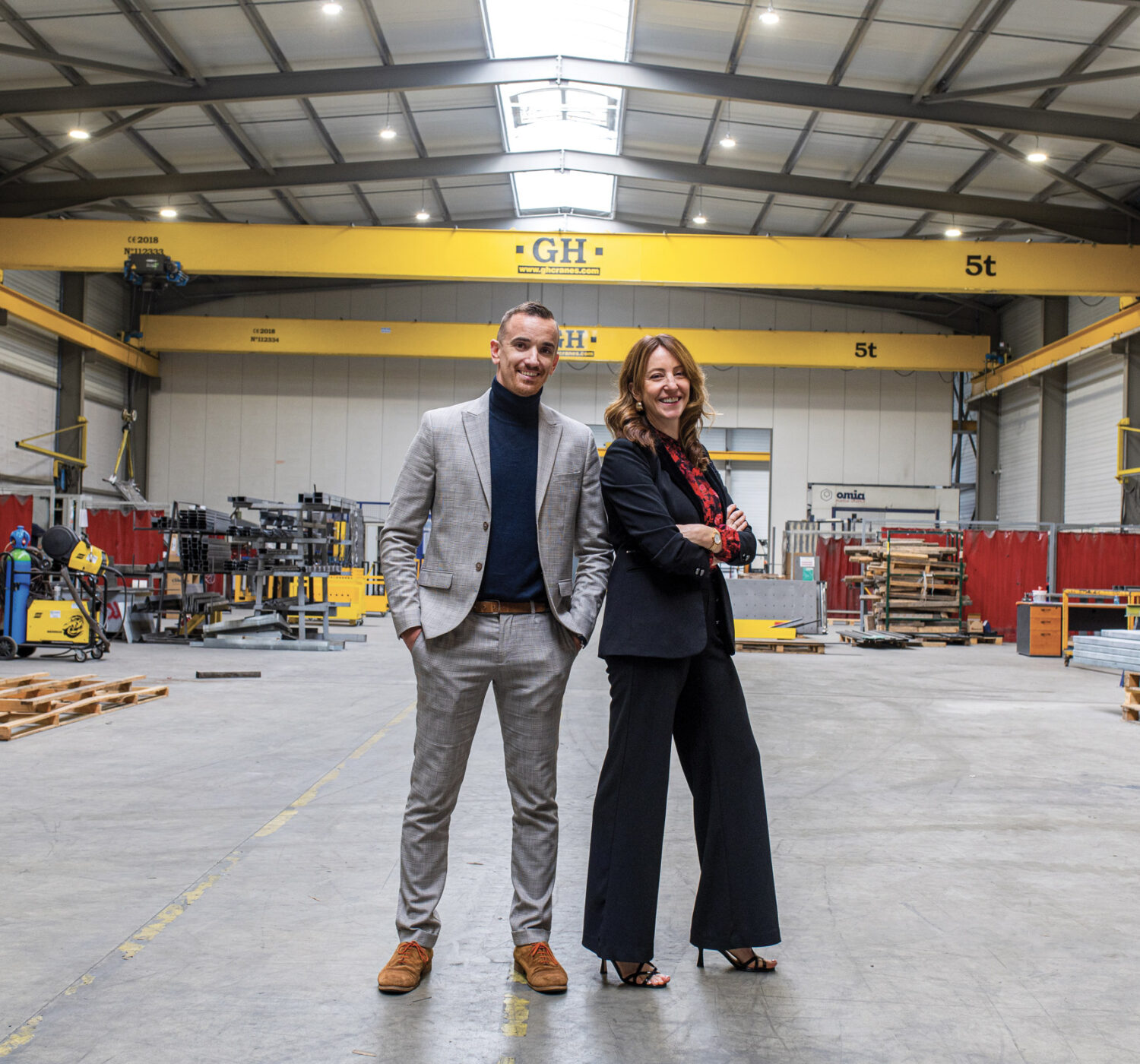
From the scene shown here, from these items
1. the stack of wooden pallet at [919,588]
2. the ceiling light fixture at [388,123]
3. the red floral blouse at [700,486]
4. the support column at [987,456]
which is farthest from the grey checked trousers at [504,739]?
the support column at [987,456]

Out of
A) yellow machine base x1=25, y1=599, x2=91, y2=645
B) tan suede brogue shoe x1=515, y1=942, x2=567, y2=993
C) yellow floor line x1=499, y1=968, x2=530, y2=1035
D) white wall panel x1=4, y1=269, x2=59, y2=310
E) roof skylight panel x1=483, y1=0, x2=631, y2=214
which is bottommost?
yellow floor line x1=499, y1=968, x2=530, y2=1035

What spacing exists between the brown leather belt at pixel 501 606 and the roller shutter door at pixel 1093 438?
19514mm

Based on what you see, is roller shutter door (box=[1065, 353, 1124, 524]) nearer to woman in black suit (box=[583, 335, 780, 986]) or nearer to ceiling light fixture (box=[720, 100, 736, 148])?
ceiling light fixture (box=[720, 100, 736, 148])

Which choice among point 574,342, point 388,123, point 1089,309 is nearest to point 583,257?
point 388,123

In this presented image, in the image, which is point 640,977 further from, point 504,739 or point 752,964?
point 504,739

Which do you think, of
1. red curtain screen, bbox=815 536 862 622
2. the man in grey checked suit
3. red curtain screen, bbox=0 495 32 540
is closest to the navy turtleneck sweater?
the man in grey checked suit

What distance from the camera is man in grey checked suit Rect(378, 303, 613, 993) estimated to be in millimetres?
2566

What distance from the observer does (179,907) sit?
3156 mm

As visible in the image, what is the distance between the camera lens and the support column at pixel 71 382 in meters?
21.2

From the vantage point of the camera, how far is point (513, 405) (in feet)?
8.79

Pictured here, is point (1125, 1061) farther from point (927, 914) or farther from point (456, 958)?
point (456, 958)

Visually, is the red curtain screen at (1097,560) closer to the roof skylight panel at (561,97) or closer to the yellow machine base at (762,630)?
the yellow machine base at (762,630)

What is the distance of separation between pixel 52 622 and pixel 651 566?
9.82 m

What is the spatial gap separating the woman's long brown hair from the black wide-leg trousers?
0.57 metres
